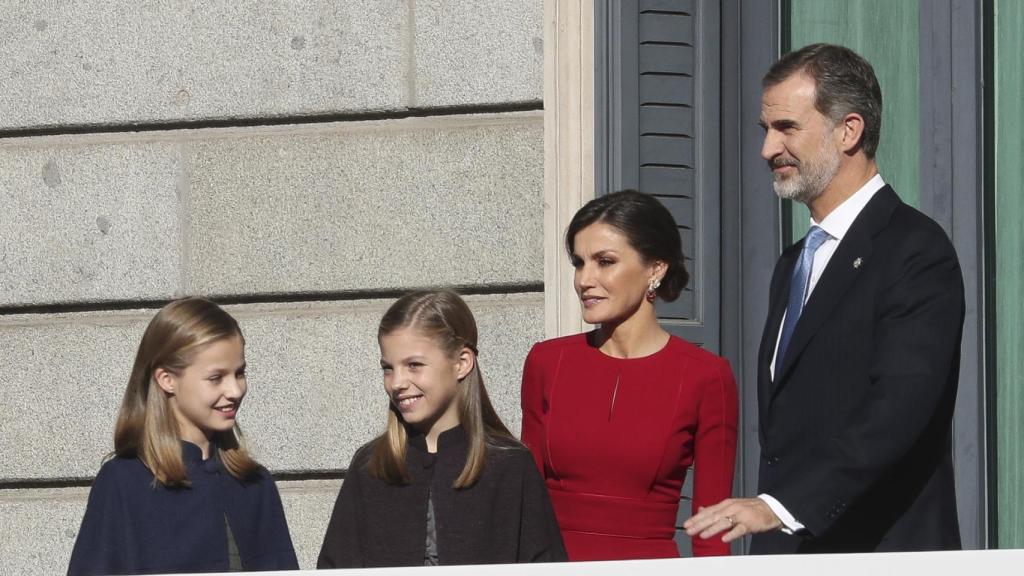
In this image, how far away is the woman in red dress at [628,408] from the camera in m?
4.24

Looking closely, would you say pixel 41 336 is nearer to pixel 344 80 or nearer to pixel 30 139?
pixel 30 139

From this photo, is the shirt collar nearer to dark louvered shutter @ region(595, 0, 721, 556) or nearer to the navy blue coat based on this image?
the navy blue coat

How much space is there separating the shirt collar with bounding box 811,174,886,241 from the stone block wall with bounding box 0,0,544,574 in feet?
6.57

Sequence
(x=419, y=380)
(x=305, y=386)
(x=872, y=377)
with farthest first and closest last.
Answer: (x=305, y=386) → (x=419, y=380) → (x=872, y=377)

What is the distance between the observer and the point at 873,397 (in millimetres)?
3600

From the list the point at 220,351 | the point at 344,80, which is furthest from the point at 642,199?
the point at 344,80

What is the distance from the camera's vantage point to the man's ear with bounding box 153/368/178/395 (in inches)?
173

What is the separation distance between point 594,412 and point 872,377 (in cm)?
90

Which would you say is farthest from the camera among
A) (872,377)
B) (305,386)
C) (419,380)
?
(305,386)

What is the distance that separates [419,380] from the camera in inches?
166

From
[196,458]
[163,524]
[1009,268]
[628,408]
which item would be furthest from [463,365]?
[1009,268]

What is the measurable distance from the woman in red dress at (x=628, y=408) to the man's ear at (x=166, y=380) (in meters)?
1.03

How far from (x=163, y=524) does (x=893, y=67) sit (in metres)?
3.37

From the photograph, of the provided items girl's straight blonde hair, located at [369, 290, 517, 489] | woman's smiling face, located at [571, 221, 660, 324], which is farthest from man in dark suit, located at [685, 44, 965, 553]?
girl's straight blonde hair, located at [369, 290, 517, 489]
